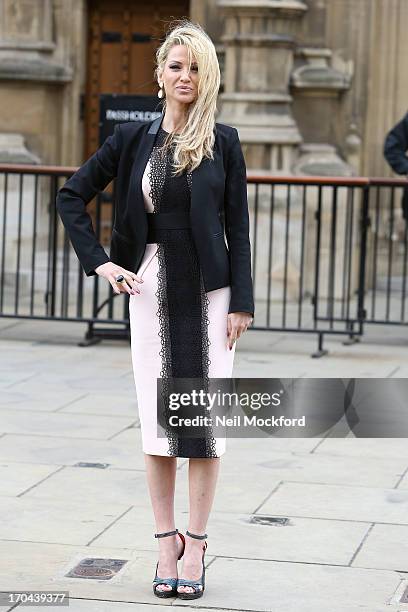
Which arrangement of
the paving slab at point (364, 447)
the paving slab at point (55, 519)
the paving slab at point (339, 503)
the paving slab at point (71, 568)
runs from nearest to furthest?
the paving slab at point (71, 568) < the paving slab at point (55, 519) < the paving slab at point (339, 503) < the paving slab at point (364, 447)

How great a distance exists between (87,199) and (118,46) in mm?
9443

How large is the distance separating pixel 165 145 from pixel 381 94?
935cm

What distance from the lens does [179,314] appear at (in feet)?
17.1

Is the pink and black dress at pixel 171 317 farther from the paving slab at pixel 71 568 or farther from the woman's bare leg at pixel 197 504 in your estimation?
the paving slab at pixel 71 568

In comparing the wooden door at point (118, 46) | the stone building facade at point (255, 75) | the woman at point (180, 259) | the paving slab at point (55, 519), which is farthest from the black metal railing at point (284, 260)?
the woman at point (180, 259)

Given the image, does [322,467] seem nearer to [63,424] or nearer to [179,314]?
[63,424]

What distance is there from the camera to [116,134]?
530 cm

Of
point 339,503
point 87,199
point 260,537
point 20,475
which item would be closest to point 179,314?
point 87,199

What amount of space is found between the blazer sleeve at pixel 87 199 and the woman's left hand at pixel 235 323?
0.49 metres

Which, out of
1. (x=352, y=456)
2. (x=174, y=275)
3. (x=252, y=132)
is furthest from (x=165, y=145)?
(x=252, y=132)

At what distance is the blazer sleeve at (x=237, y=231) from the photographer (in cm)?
522

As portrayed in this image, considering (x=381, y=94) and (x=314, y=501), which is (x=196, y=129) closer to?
(x=314, y=501)

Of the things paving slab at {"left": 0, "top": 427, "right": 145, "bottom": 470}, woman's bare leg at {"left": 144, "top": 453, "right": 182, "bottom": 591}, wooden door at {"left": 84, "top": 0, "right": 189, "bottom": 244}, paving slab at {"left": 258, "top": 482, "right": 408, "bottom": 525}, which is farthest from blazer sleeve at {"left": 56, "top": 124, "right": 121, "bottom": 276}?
wooden door at {"left": 84, "top": 0, "right": 189, "bottom": 244}

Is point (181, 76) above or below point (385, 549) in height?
above
